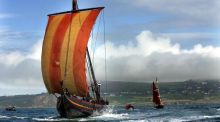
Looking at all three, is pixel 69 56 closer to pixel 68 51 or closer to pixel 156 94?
→ pixel 68 51

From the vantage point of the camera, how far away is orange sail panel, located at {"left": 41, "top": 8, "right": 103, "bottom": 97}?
267 ft

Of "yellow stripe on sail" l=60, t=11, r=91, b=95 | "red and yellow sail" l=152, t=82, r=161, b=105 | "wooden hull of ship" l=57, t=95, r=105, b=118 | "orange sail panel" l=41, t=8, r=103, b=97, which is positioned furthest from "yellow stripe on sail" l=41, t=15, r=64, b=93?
"red and yellow sail" l=152, t=82, r=161, b=105

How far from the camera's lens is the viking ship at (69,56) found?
266 feet

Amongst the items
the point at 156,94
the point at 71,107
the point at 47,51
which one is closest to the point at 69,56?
the point at 47,51

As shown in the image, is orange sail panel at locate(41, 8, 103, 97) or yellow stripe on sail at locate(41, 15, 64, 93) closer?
orange sail panel at locate(41, 8, 103, 97)

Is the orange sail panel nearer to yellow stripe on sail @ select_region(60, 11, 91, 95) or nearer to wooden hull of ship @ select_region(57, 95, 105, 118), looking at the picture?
yellow stripe on sail @ select_region(60, 11, 91, 95)

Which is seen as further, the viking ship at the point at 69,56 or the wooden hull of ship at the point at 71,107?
the viking ship at the point at 69,56

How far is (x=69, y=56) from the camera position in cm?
8206

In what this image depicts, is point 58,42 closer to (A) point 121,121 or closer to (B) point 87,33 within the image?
(B) point 87,33

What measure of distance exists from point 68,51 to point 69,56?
0.98 m

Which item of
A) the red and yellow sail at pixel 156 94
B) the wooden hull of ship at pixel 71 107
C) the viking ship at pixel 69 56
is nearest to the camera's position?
the wooden hull of ship at pixel 71 107

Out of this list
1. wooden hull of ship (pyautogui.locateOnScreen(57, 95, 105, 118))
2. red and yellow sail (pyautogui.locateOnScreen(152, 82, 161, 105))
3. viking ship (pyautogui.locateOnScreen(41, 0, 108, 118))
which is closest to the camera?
wooden hull of ship (pyautogui.locateOnScreen(57, 95, 105, 118))

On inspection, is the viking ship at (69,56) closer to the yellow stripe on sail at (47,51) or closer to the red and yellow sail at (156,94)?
the yellow stripe on sail at (47,51)

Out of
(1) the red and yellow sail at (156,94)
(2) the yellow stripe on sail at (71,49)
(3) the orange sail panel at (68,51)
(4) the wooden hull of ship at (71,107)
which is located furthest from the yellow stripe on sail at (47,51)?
(1) the red and yellow sail at (156,94)
